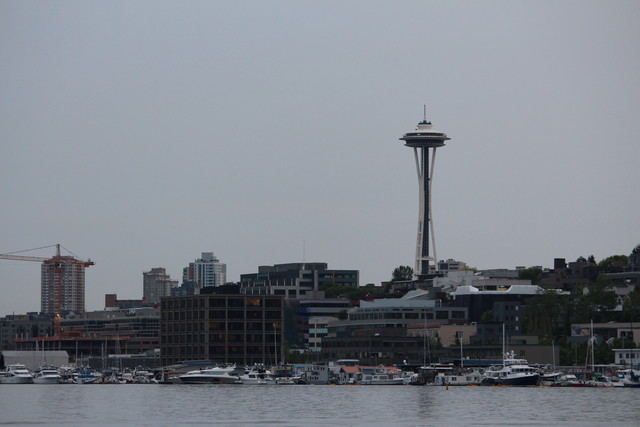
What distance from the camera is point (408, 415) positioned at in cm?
16950

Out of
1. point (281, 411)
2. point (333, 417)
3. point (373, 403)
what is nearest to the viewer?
point (333, 417)

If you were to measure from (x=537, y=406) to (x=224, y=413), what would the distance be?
40.7 metres

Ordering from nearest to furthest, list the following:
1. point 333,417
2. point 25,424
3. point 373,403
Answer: point 25,424
point 333,417
point 373,403

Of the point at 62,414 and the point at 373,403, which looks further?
the point at 373,403

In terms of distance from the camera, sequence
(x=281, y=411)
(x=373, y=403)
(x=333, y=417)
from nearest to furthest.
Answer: (x=333, y=417)
(x=281, y=411)
(x=373, y=403)

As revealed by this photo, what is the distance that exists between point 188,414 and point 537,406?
4493cm

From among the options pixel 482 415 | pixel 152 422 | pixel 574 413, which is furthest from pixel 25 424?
pixel 574 413

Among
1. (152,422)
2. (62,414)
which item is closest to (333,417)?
(152,422)

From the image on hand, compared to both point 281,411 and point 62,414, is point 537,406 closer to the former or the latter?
point 281,411

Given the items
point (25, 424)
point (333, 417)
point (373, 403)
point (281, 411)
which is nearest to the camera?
point (25, 424)

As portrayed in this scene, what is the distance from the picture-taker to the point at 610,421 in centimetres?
15775

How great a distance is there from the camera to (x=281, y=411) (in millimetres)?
178000

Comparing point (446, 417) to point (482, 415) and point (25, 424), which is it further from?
point (25, 424)

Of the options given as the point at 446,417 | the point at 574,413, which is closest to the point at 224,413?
the point at 446,417
